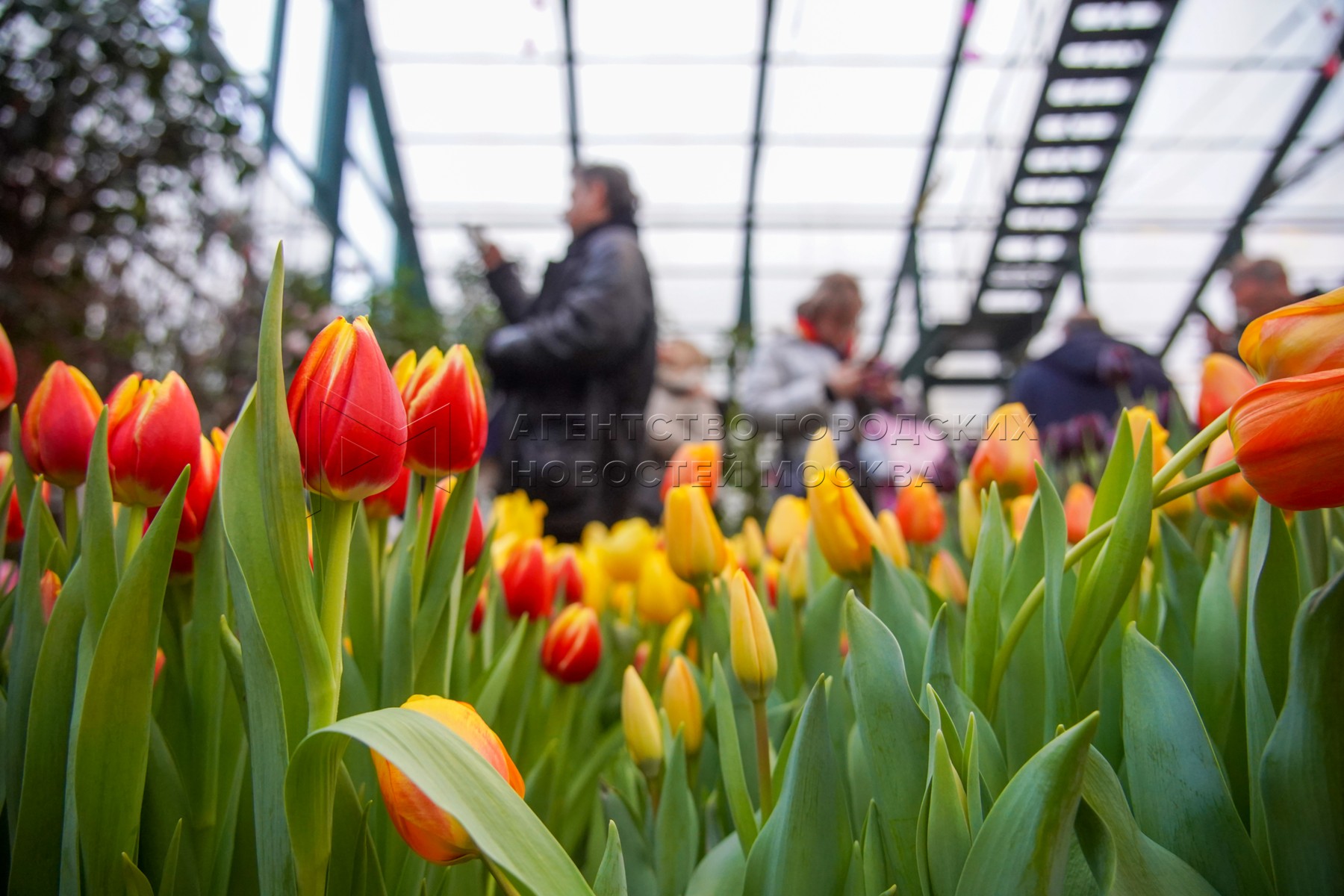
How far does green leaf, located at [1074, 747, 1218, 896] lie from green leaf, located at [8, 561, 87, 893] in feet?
1.39

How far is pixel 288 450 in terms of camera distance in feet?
0.99

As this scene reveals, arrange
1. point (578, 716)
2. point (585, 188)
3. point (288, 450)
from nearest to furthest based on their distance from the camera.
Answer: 1. point (288, 450)
2. point (578, 716)
3. point (585, 188)

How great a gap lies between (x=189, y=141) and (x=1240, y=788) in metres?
2.90

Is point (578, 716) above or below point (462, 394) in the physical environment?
below

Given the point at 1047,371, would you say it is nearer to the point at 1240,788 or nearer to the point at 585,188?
the point at 585,188

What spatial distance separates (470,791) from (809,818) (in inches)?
6.8

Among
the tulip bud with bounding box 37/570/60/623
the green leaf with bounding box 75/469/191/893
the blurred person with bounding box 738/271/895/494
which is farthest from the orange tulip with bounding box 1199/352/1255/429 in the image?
the blurred person with bounding box 738/271/895/494

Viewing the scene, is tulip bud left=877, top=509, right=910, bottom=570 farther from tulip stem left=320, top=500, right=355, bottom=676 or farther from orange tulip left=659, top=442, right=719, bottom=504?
tulip stem left=320, top=500, right=355, bottom=676

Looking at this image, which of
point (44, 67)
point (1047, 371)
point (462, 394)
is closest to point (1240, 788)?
point (462, 394)

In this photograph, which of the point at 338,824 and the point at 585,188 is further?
the point at 585,188

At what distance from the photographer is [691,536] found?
62 cm

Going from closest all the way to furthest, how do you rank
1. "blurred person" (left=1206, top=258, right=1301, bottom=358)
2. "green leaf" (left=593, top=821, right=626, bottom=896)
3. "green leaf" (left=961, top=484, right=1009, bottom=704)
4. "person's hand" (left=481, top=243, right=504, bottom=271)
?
"green leaf" (left=593, top=821, right=626, bottom=896), "green leaf" (left=961, top=484, right=1009, bottom=704), "blurred person" (left=1206, top=258, right=1301, bottom=358), "person's hand" (left=481, top=243, right=504, bottom=271)

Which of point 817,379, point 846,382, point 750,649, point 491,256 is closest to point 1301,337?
point 750,649

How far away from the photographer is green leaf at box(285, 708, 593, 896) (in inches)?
8.9
